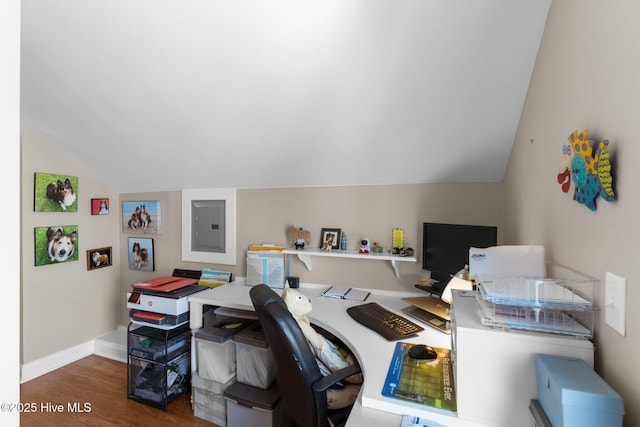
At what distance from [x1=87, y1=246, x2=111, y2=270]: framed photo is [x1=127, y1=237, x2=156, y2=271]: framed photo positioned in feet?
0.63

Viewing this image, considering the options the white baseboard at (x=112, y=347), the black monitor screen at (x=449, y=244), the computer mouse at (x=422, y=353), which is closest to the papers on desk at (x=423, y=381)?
the computer mouse at (x=422, y=353)

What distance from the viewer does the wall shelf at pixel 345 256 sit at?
2.05m

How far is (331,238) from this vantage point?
231 centimetres

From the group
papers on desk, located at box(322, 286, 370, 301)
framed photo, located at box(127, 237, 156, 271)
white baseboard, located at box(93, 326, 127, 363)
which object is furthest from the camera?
framed photo, located at box(127, 237, 156, 271)

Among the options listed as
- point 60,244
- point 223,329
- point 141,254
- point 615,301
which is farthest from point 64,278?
point 615,301

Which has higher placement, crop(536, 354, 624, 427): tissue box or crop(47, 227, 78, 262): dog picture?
crop(47, 227, 78, 262): dog picture

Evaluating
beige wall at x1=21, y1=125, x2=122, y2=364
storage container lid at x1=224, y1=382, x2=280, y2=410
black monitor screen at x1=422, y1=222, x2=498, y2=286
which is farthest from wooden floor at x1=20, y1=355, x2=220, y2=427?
black monitor screen at x1=422, y1=222, x2=498, y2=286

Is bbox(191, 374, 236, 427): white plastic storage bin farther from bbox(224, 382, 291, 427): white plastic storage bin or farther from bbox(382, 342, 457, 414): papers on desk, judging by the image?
bbox(382, 342, 457, 414): papers on desk

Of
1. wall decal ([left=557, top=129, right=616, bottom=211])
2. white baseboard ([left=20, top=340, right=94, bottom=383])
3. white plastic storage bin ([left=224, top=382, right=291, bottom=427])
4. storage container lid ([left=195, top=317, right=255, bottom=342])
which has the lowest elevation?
white baseboard ([left=20, top=340, right=94, bottom=383])

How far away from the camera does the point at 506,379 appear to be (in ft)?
2.73

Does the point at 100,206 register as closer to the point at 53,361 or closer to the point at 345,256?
the point at 53,361

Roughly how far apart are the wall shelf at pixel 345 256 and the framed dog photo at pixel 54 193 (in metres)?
2.06

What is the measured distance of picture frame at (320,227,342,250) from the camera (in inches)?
90.4

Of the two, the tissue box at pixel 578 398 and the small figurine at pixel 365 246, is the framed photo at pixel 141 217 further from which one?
the tissue box at pixel 578 398
